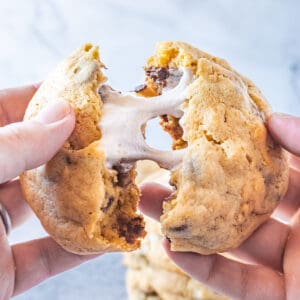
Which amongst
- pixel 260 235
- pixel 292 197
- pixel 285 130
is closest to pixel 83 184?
pixel 285 130

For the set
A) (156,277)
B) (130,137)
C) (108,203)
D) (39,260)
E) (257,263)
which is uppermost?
(130,137)

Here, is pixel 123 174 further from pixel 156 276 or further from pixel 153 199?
pixel 156 276

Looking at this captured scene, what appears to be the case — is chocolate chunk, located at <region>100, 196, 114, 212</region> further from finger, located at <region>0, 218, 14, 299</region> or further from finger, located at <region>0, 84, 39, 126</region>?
finger, located at <region>0, 84, 39, 126</region>

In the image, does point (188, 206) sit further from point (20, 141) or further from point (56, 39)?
point (56, 39)

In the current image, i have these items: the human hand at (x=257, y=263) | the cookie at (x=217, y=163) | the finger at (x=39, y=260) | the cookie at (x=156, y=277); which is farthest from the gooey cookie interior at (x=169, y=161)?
the cookie at (x=156, y=277)

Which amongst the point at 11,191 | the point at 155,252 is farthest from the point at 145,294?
the point at 11,191

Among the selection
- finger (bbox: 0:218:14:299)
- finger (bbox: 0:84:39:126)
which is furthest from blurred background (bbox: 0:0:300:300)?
finger (bbox: 0:218:14:299)

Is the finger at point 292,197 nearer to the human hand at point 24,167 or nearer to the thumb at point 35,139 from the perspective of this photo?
the human hand at point 24,167
